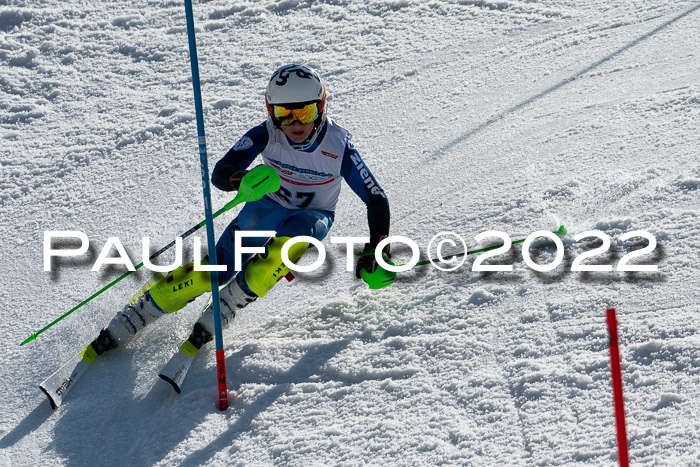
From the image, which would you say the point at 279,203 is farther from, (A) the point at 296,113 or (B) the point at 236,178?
(A) the point at 296,113

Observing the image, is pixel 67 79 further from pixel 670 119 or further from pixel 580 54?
pixel 670 119

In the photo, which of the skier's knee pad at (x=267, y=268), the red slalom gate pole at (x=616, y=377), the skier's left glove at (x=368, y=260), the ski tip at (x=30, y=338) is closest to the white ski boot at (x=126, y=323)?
the ski tip at (x=30, y=338)

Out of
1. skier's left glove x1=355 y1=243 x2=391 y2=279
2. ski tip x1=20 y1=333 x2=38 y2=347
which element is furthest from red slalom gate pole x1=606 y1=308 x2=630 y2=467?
ski tip x1=20 y1=333 x2=38 y2=347

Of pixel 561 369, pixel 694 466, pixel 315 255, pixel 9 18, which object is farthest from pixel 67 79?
pixel 694 466

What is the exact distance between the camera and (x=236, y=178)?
427 centimetres

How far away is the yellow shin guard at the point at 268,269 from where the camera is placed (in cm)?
416

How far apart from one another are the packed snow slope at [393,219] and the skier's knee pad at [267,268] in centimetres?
37

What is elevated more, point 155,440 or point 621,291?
point 621,291

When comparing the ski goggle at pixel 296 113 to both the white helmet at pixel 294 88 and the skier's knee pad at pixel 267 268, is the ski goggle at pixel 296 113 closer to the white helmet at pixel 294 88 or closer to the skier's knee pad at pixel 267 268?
the white helmet at pixel 294 88

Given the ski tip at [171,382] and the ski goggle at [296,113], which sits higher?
the ski goggle at [296,113]

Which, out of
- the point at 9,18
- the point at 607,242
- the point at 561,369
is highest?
the point at 9,18

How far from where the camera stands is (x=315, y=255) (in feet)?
17.2

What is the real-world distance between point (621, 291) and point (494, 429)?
1193 mm

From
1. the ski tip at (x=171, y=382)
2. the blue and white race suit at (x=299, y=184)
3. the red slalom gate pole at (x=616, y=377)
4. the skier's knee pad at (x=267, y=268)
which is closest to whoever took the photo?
the red slalom gate pole at (x=616, y=377)
